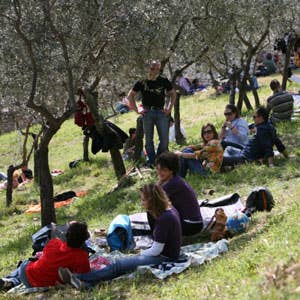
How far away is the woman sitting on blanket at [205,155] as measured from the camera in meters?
9.66

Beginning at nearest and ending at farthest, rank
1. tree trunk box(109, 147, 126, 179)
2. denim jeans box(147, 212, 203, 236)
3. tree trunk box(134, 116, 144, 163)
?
denim jeans box(147, 212, 203, 236)
tree trunk box(109, 147, 126, 179)
tree trunk box(134, 116, 144, 163)

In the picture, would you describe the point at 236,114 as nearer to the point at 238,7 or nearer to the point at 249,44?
the point at 238,7

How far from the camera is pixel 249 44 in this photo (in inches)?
577

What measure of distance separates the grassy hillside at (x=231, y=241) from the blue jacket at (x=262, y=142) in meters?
0.28

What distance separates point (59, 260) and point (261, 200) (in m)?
2.69

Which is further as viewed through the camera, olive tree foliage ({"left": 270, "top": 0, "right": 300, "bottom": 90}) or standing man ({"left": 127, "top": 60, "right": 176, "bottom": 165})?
olive tree foliage ({"left": 270, "top": 0, "right": 300, "bottom": 90})

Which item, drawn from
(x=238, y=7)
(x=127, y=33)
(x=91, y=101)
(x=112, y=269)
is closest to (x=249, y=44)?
(x=238, y=7)

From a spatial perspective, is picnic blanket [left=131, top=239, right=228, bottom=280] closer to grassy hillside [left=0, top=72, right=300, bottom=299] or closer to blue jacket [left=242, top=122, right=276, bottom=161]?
grassy hillside [left=0, top=72, right=300, bottom=299]

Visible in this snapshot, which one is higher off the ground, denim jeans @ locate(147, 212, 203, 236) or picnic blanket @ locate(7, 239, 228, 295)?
Result: denim jeans @ locate(147, 212, 203, 236)

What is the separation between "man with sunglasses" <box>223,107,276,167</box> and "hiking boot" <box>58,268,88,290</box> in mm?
4524

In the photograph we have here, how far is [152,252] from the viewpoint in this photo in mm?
6180

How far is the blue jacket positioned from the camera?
9.58 m

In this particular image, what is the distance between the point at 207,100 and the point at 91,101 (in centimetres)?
1458

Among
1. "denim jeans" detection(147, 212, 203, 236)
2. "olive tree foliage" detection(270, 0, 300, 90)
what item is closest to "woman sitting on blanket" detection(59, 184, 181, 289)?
"denim jeans" detection(147, 212, 203, 236)
